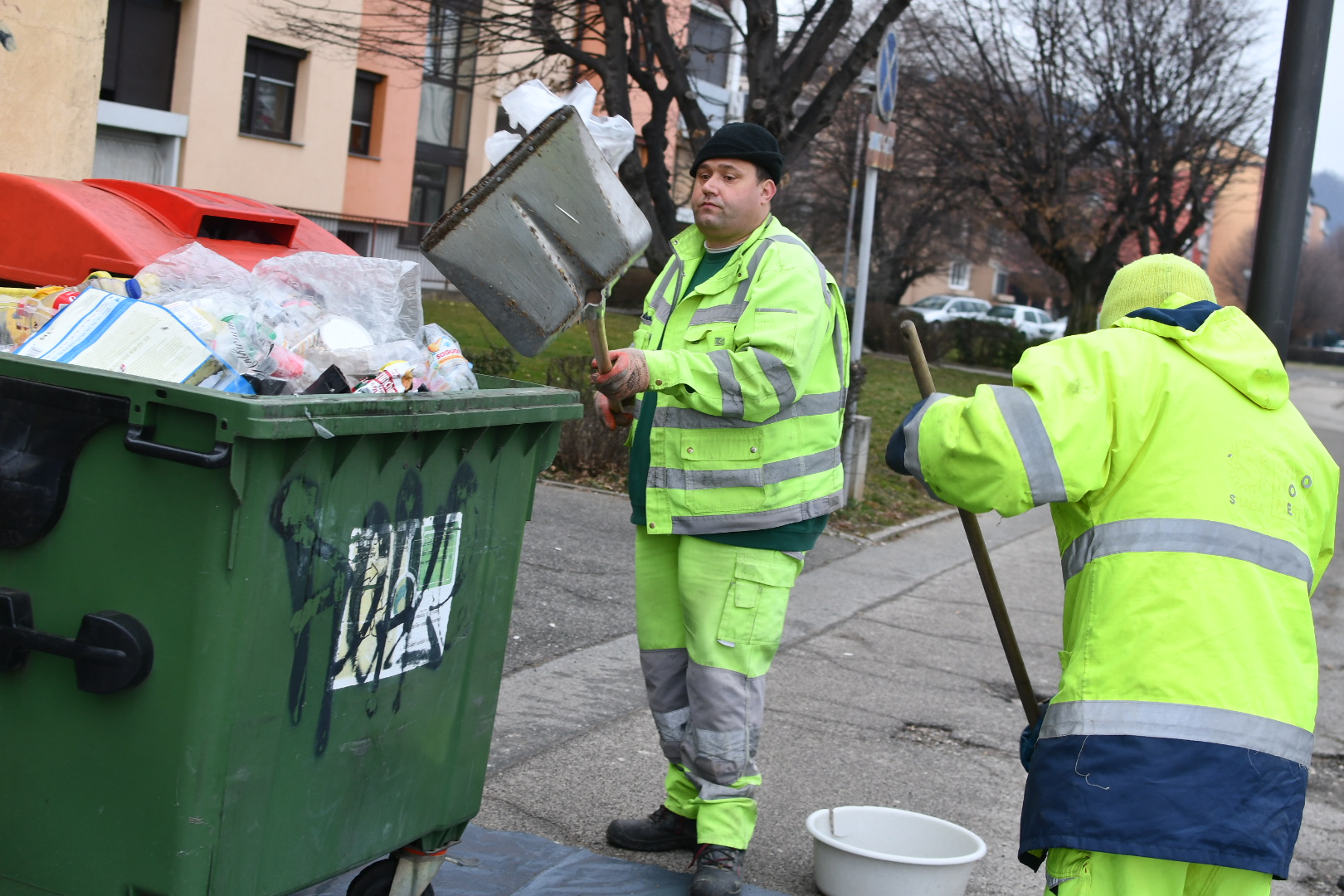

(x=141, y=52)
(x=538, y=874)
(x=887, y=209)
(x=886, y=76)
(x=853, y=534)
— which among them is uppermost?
(x=887, y=209)

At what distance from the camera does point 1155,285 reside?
2.35 metres

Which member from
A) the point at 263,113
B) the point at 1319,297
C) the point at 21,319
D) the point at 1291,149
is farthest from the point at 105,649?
the point at 1319,297

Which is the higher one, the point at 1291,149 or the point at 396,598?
the point at 1291,149

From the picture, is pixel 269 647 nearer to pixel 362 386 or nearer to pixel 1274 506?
pixel 362 386

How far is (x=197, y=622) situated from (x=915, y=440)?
1.22 metres

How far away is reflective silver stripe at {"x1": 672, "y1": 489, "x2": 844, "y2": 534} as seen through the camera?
10.3 ft

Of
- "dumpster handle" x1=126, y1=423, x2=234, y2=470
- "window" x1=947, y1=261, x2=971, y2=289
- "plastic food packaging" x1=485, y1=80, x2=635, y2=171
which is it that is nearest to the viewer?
"dumpster handle" x1=126, y1=423, x2=234, y2=470

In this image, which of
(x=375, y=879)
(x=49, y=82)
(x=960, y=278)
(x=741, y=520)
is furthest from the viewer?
(x=960, y=278)

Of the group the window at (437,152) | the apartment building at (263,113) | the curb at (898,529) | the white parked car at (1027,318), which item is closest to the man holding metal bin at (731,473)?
the curb at (898,529)

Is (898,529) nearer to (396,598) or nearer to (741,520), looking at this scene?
(741,520)

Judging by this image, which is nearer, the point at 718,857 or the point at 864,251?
the point at 718,857

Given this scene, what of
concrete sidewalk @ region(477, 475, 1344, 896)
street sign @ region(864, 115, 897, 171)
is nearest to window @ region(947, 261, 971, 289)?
street sign @ region(864, 115, 897, 171)

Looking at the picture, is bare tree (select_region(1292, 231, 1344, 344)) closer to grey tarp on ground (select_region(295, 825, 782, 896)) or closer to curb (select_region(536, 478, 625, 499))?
curb (select_region(536, 478, 625, 499))

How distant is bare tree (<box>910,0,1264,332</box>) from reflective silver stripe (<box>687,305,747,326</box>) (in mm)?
18763
